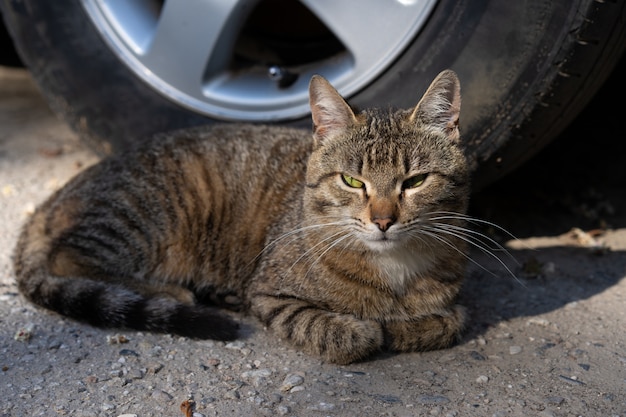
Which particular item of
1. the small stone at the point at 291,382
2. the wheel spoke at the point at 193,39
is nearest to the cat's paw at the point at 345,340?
the small stone at the point at 291,382

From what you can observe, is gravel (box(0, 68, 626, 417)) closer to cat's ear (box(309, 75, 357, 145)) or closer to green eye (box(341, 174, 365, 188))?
green eye (box(341, 174, 365, 188))

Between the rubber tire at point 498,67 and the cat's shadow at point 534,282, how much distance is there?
0.48m

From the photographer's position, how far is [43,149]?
507cm

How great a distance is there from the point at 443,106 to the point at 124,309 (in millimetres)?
1520

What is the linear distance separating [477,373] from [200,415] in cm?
105

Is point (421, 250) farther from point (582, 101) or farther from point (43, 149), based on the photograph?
point (43, 149)

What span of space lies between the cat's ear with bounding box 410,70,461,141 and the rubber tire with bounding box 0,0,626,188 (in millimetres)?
462

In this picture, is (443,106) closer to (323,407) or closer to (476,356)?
(476,356)

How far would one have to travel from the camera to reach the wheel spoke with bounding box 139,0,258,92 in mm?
3689

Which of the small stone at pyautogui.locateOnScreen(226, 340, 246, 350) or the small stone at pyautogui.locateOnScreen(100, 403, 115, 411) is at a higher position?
the small stone at pyautogui.locateOnScreen(100, 403, 115, 411)

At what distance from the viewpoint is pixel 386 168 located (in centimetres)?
290

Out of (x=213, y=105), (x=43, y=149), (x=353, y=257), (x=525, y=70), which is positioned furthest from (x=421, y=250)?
(x=43, y=149)

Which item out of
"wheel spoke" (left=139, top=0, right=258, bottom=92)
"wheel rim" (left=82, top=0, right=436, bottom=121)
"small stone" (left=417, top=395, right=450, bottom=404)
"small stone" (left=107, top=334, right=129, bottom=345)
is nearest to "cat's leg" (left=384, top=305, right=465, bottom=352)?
"small stone" (left=417, top=395, right=450, bottom=404)

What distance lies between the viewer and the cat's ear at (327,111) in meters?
3.00
